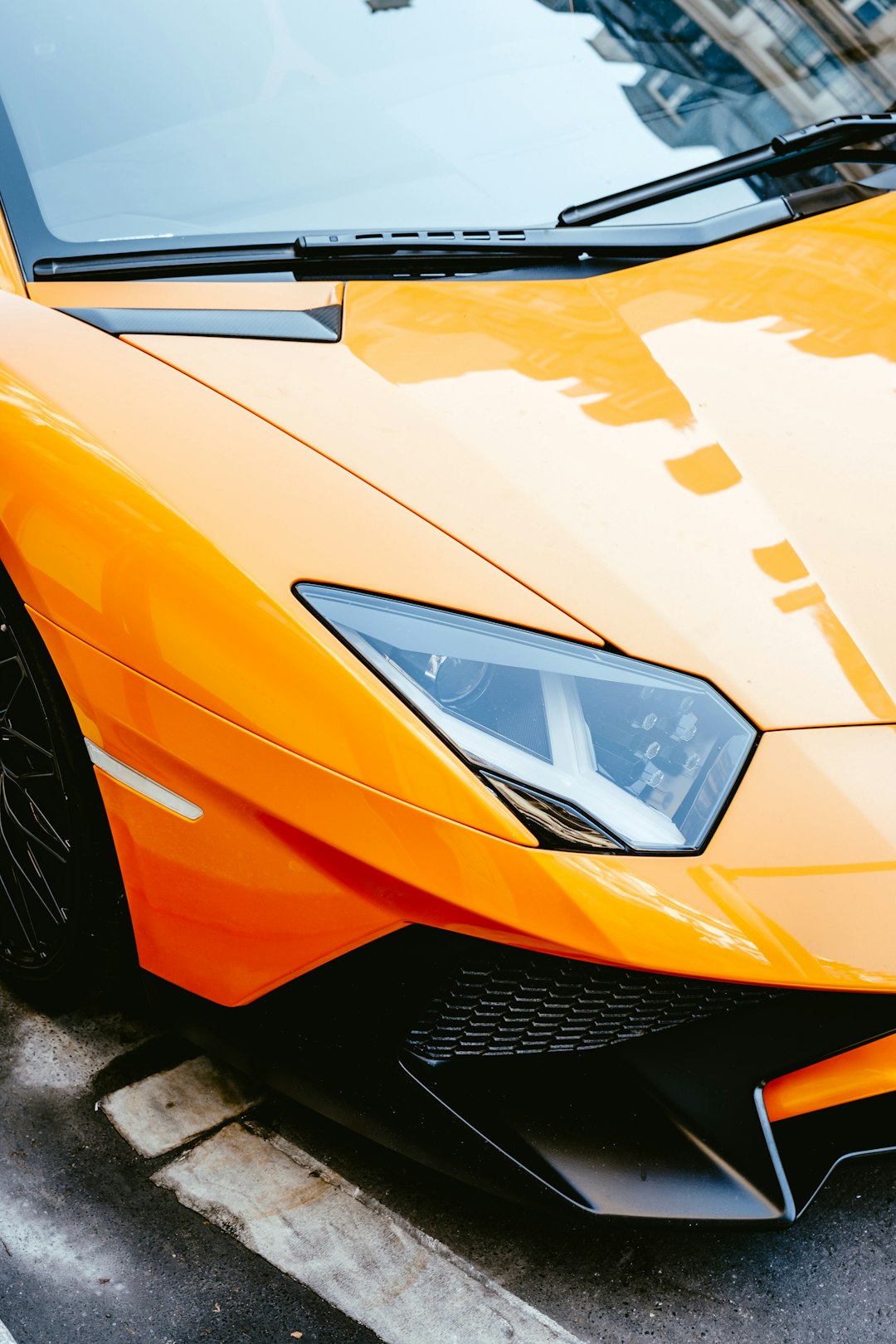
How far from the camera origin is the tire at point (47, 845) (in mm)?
1671

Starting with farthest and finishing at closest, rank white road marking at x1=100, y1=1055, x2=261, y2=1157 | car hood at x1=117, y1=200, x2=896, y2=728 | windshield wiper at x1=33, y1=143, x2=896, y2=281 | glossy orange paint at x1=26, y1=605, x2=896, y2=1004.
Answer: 1. windshield wiper at x1=33, y1=143, x2=896, y2=281
2. white road marking at x1=100, y1=1055, x2=261, y2=1157
3. car hood at x1=117, y1=200, x2=896, y2=728
4. glossy orange paint at x1=26, y1=605, x2=896, y2=1004

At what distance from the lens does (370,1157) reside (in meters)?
1.75

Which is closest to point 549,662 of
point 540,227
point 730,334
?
point 730,334

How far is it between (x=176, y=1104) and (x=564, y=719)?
2.97 feet

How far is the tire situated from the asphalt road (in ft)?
0.75

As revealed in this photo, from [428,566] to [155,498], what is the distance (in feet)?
1.10

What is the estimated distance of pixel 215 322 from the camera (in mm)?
1752

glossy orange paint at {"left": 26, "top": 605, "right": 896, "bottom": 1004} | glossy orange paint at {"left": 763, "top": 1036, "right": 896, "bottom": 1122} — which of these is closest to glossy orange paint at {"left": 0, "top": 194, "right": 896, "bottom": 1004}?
glossy orange paint at {"left": 26, "top": 605, "right": 896, "bottom": 1004}

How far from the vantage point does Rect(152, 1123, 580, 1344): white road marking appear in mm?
1521

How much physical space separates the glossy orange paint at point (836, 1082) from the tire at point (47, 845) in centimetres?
88

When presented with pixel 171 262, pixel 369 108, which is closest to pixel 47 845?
pixel 171 262

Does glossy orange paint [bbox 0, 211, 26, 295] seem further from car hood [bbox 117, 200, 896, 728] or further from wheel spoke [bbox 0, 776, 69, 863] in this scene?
wheel spoke [bbox 0, 776, 69, 863]

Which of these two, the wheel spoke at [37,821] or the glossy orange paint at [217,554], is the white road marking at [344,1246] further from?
the glossy orange paint at [217,554]

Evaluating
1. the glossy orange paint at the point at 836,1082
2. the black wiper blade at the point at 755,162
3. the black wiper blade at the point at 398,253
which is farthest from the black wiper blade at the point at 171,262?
the glossy orange paint at the point at 836,1082
